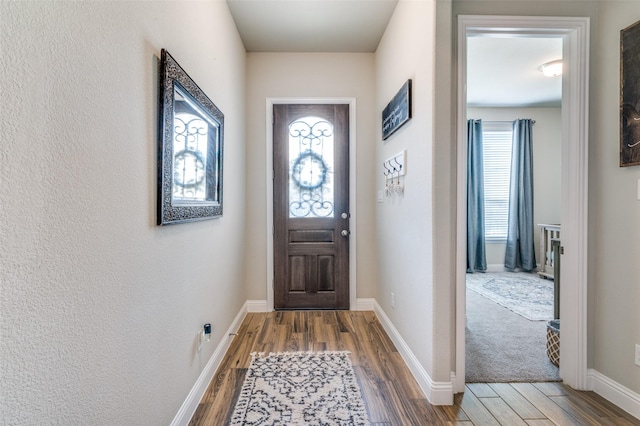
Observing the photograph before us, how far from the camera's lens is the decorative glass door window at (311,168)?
3311mm

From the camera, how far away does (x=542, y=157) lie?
5.19 meters

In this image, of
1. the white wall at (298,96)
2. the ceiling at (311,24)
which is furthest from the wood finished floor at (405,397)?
the ceiling at (311,24)

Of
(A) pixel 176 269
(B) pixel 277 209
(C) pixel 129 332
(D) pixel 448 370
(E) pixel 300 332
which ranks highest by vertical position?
(B) pixel 277 209

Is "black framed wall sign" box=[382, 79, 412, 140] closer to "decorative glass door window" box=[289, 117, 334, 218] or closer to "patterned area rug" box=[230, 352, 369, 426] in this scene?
"decorative glass door window" box=[289, 117, 334, 218]

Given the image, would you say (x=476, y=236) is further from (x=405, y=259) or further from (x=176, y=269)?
(x=176, y=269)

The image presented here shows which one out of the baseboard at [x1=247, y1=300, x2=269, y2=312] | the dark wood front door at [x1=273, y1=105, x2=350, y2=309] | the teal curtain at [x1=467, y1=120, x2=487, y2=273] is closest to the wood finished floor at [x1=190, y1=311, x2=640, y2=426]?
the baseboard at [x1=247, y1=300, x2=269, y2=312]

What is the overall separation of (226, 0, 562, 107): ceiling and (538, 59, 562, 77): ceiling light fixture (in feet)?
0.20

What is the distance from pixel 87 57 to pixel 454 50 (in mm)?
1776

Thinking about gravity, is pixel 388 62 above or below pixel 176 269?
above

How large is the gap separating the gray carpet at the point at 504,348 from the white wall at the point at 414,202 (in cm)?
50

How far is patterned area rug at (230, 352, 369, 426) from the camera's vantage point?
5.37ft

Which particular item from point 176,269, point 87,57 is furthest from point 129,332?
point 87,57

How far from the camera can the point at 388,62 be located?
2.74 m

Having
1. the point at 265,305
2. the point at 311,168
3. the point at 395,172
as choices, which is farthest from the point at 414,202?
the point at 265,305
